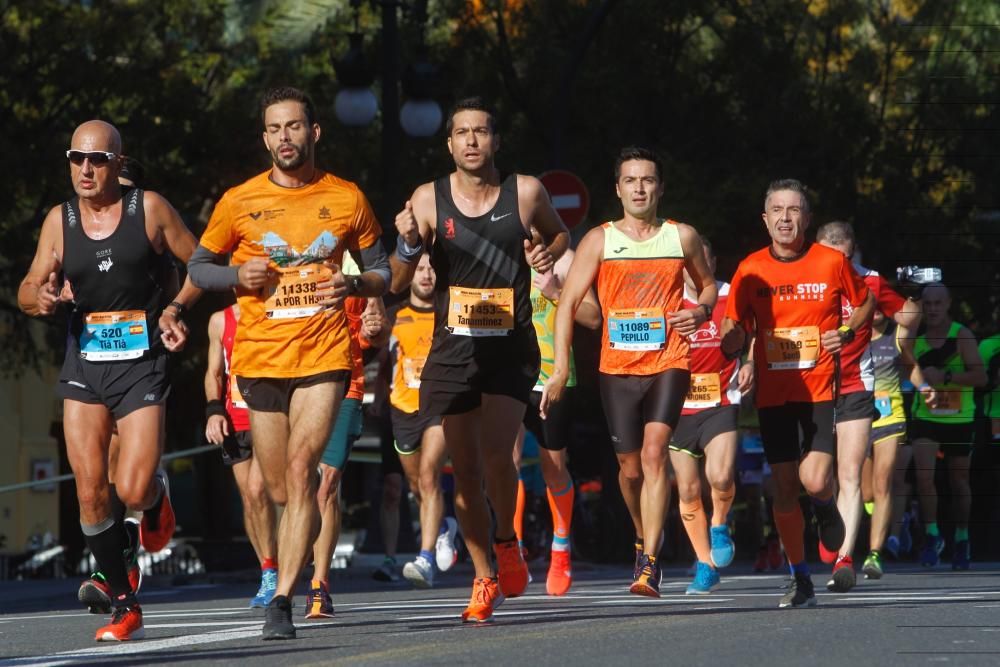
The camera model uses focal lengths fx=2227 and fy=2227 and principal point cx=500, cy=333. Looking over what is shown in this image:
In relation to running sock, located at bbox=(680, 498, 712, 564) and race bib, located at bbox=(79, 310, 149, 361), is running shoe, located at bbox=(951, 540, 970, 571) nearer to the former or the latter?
running sock, located at bbox=(680, 498, 712, 564)

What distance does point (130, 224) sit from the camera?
9930mm

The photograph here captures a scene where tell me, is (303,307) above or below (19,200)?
below

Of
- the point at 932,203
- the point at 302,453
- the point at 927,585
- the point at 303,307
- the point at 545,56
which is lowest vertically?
the point at 927,585

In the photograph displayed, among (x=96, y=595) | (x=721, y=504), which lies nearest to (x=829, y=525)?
(x=721, y=504)

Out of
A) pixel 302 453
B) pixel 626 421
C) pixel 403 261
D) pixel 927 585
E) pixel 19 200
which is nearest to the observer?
pixel 302 453

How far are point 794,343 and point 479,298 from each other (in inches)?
92.5

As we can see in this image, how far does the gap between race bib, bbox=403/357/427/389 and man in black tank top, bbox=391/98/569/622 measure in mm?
4712

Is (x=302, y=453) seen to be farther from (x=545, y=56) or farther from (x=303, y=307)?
(x=545, y=56)

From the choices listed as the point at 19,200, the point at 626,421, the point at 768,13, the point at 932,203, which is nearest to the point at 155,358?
the point at 626,421

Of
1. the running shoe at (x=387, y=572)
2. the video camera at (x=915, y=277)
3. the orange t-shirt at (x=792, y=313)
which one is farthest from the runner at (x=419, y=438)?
the video camera at (x=915, y=277)

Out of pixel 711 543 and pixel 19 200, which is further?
pixel 19 200

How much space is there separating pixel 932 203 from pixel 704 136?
3.84 metres

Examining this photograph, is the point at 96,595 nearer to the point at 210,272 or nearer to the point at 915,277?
the point at 210,272

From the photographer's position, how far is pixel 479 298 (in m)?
9.95
